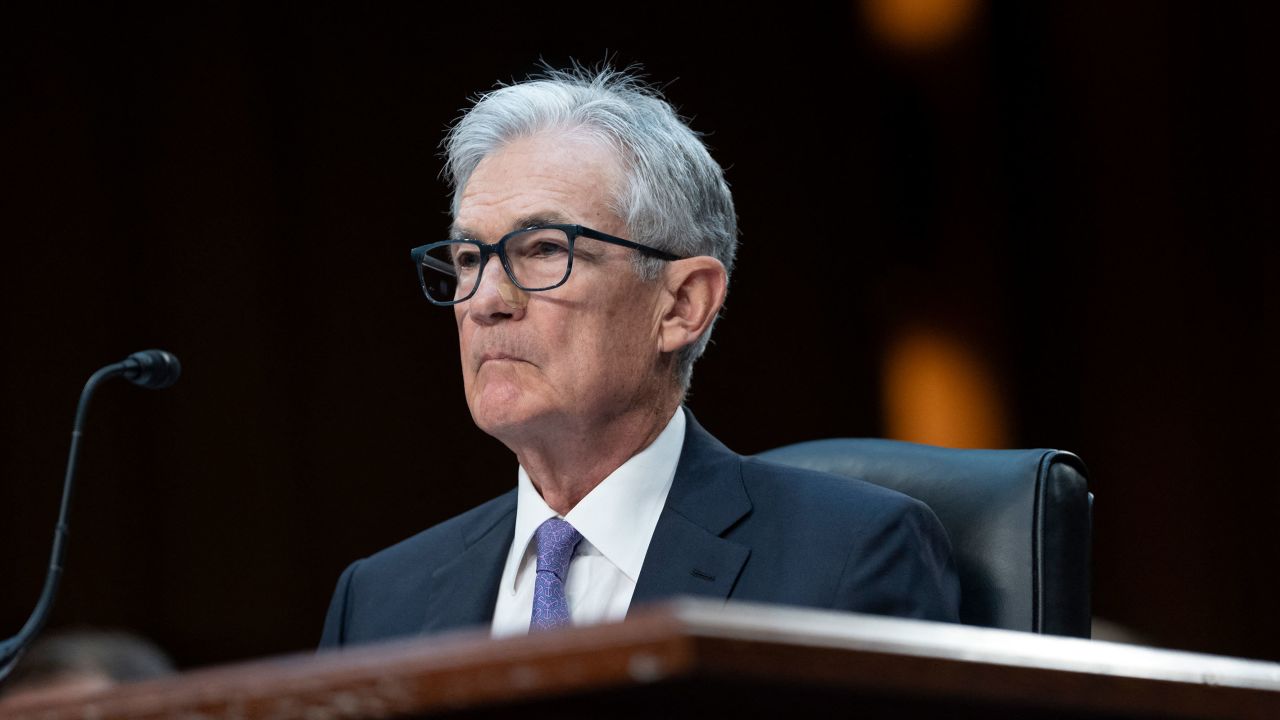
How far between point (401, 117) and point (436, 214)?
259mm

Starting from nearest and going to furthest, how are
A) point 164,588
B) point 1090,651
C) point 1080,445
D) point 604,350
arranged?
point 1090,651 < point 604,350 < point 164,588 < point 1080,445

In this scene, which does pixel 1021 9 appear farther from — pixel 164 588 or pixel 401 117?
pixel 164 588

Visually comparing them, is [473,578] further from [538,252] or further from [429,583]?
[538,252]

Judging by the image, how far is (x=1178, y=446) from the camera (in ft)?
10.7

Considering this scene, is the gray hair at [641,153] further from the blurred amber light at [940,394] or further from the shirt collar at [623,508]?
the blurred amber light at [940,394]

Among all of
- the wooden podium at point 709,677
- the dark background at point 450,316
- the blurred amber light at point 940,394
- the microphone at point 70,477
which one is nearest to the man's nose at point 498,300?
the microphone at point 70,477

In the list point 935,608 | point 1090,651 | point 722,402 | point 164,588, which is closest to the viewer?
point 1090,651

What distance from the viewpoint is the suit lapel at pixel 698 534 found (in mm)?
1519

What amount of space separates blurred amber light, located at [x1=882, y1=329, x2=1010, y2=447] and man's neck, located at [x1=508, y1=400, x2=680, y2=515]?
1.88 meters

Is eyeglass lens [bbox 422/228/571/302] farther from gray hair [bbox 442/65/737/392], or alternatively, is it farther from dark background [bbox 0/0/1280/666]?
dark background [bbox 0/0/1280/666]

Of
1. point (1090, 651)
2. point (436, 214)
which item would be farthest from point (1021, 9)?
point (1090, 651)

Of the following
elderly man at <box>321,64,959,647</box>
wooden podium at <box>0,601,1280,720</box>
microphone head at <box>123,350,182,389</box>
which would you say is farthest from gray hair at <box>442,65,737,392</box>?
wooden podium at <box>0,601,1280,720</box>

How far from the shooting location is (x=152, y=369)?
143cm

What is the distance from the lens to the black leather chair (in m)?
1.46
